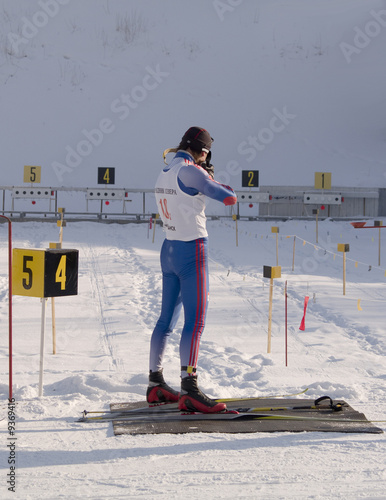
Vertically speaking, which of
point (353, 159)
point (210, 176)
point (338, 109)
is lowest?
point (210, 176)

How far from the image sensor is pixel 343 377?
17.7 feet

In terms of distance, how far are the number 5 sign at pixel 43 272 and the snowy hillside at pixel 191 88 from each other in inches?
1410

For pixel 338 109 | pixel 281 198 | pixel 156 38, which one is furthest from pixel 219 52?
pixel 281 198

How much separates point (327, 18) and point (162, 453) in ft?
193

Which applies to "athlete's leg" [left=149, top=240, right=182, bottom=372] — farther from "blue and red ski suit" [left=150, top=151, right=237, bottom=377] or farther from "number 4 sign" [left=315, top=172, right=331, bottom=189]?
"number 4 sign" [left=315, top=172, right=331, bottom=189]

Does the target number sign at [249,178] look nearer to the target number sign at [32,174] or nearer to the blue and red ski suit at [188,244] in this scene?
the target number sign at [32,174]

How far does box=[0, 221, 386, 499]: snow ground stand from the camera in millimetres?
A: 2963

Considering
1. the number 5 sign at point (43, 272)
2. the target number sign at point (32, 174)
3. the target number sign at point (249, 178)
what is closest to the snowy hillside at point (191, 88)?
the target number sign at point (32, 174)

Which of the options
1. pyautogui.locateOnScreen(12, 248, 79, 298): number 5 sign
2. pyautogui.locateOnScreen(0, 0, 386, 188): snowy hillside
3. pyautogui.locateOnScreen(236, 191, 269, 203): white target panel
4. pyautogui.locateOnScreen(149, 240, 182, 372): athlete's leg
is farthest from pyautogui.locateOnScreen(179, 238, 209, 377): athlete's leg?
pyautogui.locateOnScreen(0, 0, 386, 188): snowy hillside

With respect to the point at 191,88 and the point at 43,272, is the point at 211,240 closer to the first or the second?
the point at 43,272

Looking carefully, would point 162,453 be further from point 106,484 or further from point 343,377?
point 343,377

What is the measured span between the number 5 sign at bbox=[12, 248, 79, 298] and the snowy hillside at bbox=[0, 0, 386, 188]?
118 ft

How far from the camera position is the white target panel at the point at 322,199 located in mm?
25469

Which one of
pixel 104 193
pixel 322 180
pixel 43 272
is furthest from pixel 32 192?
pixel 43 272
